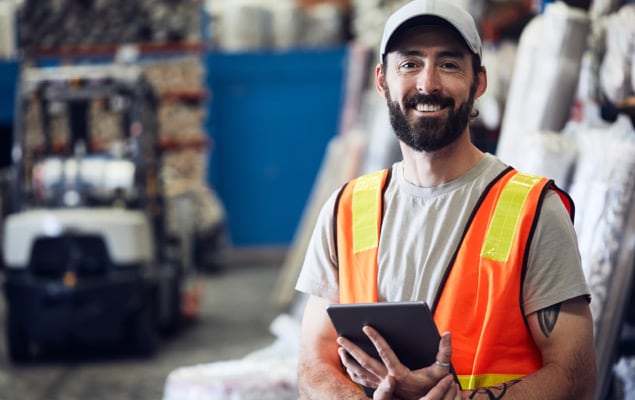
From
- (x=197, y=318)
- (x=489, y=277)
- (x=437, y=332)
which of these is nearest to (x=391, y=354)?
(x=437, y=332)

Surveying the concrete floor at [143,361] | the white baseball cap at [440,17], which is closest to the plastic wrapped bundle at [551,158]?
the white baseball cap at [440,17]

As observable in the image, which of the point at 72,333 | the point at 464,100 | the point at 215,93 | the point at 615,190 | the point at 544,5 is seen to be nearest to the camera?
the point at 464,100

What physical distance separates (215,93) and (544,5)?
834 cm

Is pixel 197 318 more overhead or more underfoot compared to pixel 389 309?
more underfoot

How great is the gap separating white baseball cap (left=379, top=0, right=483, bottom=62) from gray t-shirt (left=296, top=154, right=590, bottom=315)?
297mm

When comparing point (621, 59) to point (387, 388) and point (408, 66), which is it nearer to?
point (408, 66)

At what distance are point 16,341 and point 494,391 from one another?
5964 mm

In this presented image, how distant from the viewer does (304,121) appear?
12.9m

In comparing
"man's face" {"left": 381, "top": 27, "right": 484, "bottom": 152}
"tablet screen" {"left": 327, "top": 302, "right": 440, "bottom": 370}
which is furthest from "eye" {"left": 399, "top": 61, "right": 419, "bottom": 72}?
"tablet screen" {"left": 327, "top": 302, "right": 440, "bottom": 370}

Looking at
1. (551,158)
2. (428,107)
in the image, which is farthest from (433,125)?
(551,158)

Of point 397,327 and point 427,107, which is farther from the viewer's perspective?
point 427,107

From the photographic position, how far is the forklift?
7.24m

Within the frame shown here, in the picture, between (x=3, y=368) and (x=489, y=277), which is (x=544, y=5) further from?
(x=3, y=368)

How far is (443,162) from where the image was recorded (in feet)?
7.68
